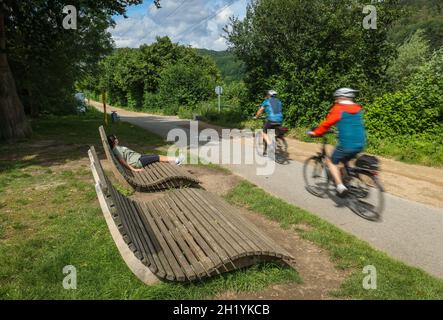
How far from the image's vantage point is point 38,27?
15039 millimetres

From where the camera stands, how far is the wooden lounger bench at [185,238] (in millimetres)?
3367

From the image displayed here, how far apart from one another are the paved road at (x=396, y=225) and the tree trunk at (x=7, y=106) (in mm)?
11636

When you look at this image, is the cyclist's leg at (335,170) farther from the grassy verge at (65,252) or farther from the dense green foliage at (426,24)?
the dense green foliage at (426,24)

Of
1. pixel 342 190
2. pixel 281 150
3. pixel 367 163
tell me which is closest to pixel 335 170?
pixel 342 190

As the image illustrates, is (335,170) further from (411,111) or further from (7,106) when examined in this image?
Result: (7,106)

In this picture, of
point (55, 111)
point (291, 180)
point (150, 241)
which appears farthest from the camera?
point (55, 111)

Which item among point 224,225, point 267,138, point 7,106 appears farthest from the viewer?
point 7,106

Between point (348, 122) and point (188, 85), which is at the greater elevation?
point (188, 85)

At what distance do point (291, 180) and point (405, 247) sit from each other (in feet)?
11.6

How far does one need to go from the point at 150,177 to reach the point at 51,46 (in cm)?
1247


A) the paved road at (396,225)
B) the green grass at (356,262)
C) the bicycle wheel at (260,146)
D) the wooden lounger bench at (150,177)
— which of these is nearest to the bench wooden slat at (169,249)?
the green grass at (356,262)

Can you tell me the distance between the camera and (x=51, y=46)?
16.0m
